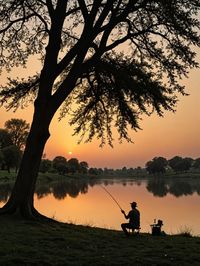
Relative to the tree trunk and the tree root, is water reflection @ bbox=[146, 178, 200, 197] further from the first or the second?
the tree root

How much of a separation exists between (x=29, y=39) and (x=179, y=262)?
15432mm

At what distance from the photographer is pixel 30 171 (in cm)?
Answer: 1764

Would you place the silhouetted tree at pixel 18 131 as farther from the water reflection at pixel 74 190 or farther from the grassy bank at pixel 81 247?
the grassy bank at pixel 81 247

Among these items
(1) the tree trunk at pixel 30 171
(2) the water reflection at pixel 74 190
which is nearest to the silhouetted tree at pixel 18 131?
(2) the water reflection at pixel 74 190

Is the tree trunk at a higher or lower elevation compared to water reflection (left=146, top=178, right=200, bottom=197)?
lower

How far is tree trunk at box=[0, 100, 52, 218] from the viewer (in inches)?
677

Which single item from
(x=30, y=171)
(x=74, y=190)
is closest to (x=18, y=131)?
(x=74, y=190)

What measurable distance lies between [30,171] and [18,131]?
117 meters

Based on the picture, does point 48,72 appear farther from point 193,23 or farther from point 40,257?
point 40,257

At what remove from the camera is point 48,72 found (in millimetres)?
18500

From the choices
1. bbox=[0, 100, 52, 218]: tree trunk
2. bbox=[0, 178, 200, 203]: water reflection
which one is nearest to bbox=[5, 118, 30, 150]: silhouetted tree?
bbox=[0, 178, 200, 203]: water reflection

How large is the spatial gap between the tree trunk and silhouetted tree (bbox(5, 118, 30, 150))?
11362cm

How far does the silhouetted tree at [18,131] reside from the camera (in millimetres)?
130500

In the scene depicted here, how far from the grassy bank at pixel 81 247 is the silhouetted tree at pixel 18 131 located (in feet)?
382
